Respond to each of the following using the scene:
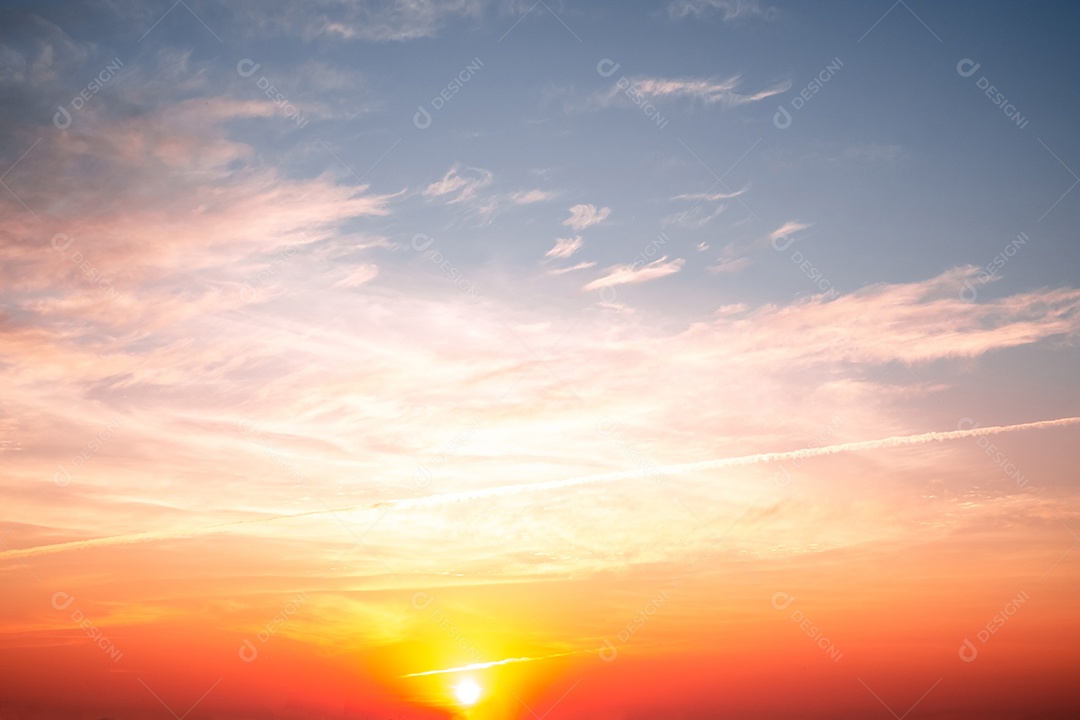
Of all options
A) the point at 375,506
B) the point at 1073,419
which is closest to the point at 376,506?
the point at 375,506

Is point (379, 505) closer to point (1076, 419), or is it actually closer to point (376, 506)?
point (376, 506)

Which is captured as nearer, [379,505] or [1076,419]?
[1076,419]

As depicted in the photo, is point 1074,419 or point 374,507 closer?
point 1074,419

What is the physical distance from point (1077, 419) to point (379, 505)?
65.6m

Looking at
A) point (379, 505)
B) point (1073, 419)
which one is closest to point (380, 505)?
point (379, 505)

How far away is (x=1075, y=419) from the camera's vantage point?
56.4 m

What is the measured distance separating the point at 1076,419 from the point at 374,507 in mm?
65848

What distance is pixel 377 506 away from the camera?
6831cm

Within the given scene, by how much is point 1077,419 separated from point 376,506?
6579cm

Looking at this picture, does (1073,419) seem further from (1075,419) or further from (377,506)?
(377,506)

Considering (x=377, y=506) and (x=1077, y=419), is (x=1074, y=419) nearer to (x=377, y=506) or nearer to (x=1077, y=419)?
(x=1077, y=419)

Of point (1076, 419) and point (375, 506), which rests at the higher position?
point (375, 506)

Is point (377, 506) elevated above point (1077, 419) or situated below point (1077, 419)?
above

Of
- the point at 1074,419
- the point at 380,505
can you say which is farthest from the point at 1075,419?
the point at 380,505
